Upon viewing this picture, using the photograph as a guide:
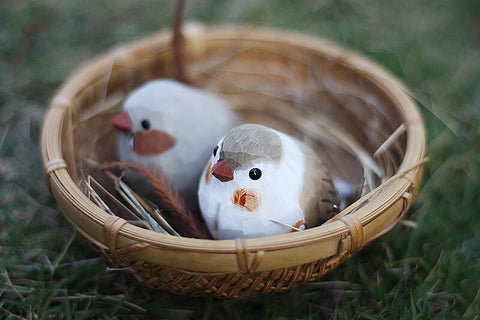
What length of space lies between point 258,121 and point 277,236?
793 millimetres

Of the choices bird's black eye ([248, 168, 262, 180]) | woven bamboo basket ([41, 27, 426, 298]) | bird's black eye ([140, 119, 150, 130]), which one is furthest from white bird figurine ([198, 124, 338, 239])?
bird's black eye ([140, 119, 150, 130])

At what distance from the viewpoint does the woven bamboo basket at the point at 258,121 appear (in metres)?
0.90

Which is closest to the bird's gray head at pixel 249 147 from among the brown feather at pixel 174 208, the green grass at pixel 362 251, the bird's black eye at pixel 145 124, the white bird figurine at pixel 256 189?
the white bird figurine at pixel 256 189

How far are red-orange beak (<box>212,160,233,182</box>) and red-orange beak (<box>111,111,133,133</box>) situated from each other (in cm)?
35

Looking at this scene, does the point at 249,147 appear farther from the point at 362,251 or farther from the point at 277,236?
the point at 362,251

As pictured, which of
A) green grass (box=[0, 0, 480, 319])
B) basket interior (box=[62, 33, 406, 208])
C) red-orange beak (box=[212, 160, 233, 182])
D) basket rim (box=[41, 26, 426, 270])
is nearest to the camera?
basket rim (box=[41, 26, 426, 270])

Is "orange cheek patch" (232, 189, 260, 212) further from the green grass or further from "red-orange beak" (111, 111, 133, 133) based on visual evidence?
"red-orange beak" (111, 111, 133, 133)

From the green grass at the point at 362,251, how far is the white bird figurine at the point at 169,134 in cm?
33

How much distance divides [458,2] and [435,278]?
177cm

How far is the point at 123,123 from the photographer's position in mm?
1256

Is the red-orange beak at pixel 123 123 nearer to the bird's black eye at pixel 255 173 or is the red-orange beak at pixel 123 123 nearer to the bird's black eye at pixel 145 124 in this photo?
the bird's black eye at pixel 145 124

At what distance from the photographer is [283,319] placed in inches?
46.4

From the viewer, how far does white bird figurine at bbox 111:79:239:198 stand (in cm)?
126

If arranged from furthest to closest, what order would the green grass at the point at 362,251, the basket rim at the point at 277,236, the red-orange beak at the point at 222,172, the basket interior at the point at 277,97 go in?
1. the basket interior at the point at 277,97
2. the green grass at the point at 362,251
3. the red-orange beak at the point at 222,172
4. the basket rim at the point at 277,236
